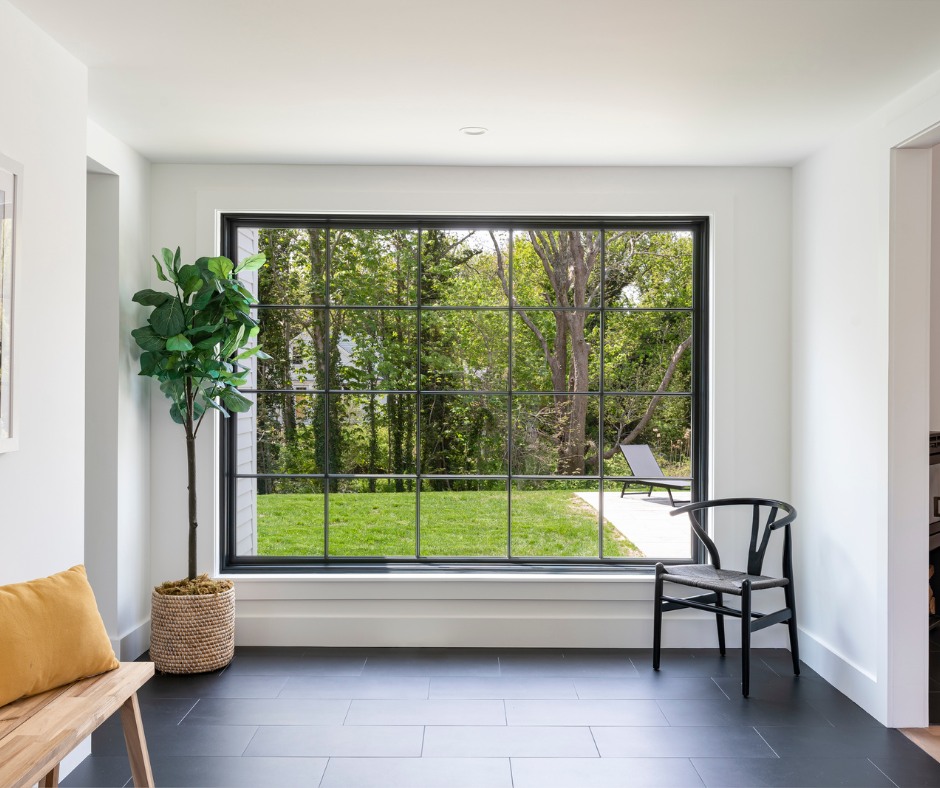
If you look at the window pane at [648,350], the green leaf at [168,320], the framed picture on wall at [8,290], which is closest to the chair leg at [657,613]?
the window pane at [648,350]

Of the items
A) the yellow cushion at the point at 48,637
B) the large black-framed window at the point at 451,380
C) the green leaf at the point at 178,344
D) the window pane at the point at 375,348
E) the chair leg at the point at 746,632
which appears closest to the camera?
the yellow cushion at the point at 48,637

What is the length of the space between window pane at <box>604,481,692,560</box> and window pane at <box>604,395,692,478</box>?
0.16 meters

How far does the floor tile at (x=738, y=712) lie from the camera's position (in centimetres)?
330

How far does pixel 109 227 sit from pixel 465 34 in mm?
2094

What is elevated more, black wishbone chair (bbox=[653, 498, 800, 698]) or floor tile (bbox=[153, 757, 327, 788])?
black wishbone chair (bbox=[653, 498, 800, 698])

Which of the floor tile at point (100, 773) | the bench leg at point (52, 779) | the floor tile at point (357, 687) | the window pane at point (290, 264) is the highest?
the window pane at point (290, 264)

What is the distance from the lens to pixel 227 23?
260 cm

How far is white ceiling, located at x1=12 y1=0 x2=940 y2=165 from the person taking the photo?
254cm

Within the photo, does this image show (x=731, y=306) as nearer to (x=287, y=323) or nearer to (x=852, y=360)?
(x=852, y=360)

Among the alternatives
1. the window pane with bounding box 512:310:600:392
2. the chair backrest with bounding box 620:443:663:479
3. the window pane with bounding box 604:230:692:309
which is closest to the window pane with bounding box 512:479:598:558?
the chair backrest with bounding box 620:443:663:479

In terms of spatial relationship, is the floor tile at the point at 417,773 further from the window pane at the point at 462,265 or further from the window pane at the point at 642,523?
the window pane at the point at 462,265

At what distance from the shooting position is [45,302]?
2725 millimetres

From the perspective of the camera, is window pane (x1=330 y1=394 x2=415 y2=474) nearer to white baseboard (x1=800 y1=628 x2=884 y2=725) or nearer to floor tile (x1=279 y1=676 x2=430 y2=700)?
floor tile (x1=279 y1=676 x2=430 y2=700)

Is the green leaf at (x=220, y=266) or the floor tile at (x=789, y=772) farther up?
the green leaf at (x=220, y=266)
